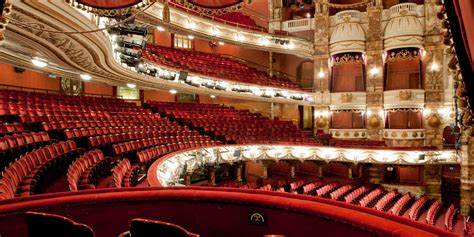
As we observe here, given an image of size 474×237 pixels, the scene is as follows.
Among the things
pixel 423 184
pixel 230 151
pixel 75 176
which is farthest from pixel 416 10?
pixel 75 176

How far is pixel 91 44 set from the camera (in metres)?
5.18

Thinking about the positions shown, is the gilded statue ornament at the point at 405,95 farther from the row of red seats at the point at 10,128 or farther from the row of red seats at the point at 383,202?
the row of red seats at the point at 10,128

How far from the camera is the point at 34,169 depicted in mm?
3660

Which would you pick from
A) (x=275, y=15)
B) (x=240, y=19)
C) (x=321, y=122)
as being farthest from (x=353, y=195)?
(x=240, y=19)

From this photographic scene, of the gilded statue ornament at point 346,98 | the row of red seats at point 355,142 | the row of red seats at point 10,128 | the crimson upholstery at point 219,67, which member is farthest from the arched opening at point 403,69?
the row of red seats at point 10,128

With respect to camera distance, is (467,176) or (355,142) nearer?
(467,176)

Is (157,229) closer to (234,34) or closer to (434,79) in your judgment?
(234,34)

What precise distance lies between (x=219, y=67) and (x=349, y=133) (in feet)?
20.2

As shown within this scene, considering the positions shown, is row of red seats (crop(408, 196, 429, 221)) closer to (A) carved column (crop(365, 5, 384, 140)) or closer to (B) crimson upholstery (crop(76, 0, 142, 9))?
(A) carved column (crop(365, 5, 384, 140))

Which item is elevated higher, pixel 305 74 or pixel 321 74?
pixel 305 74

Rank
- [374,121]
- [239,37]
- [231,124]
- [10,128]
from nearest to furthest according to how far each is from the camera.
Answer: [10,128] < [231,124] < [374,121] < [239,37]

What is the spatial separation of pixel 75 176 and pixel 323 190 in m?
6.91

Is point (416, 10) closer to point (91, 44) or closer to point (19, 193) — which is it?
point (91, 44)

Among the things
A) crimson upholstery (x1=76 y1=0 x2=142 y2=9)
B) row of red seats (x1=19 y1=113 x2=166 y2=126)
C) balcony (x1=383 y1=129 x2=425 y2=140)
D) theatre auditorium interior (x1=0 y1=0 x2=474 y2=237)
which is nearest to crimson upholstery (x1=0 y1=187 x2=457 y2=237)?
theatre auditorium interior (x1=0 y1=0 x2=474 y2=237)
